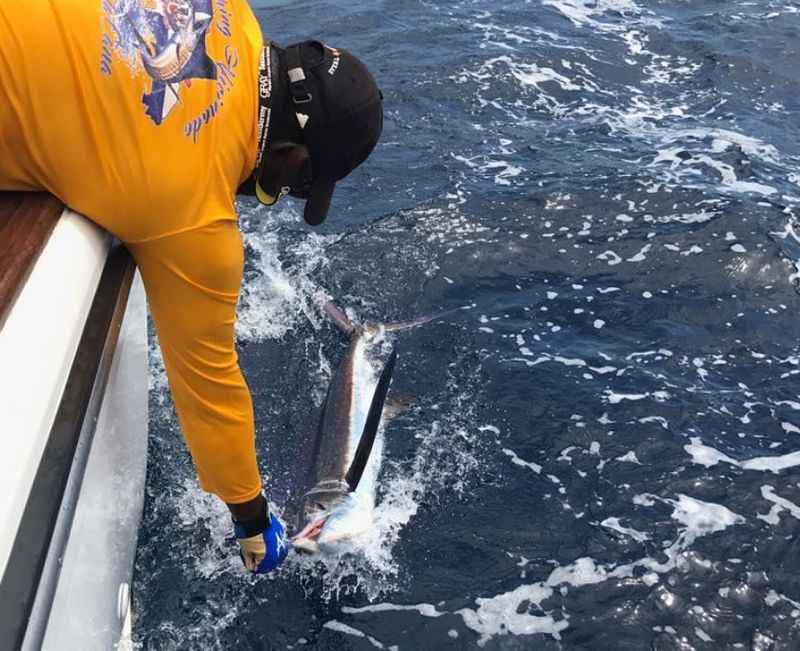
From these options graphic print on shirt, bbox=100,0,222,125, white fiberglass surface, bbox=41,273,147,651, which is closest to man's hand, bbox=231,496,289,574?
white fiberglass surface, bbox=41,273,147,651

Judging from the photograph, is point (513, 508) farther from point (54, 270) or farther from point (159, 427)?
point (54, 270)

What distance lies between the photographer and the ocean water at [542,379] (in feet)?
10.3

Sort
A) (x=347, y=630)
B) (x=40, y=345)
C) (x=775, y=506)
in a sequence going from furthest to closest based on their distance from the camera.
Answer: (x=775, y=506)
(x=347, y=630)
(x=40, y=345)

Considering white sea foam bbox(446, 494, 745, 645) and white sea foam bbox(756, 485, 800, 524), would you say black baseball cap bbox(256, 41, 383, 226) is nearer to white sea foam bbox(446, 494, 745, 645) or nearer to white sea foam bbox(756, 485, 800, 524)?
white sea foam bbox(446, 494, 745, 645)

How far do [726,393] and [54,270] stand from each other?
345 cm

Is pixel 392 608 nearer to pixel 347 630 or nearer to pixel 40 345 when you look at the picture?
pixel 347 630

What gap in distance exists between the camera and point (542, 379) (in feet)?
14.1

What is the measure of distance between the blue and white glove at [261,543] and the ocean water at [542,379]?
46cm

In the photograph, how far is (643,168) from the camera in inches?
251

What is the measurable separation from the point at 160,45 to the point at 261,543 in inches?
65.4

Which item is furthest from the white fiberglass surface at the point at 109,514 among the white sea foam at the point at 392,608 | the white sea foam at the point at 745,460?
the white sea foam at the point at 745,460

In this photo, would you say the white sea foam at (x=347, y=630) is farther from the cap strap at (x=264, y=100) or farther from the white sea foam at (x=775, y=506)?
the cap strap at (x=264, y=100)

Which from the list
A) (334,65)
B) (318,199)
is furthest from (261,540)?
(334,65)

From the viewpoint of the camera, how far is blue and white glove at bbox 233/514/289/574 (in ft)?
8.63
